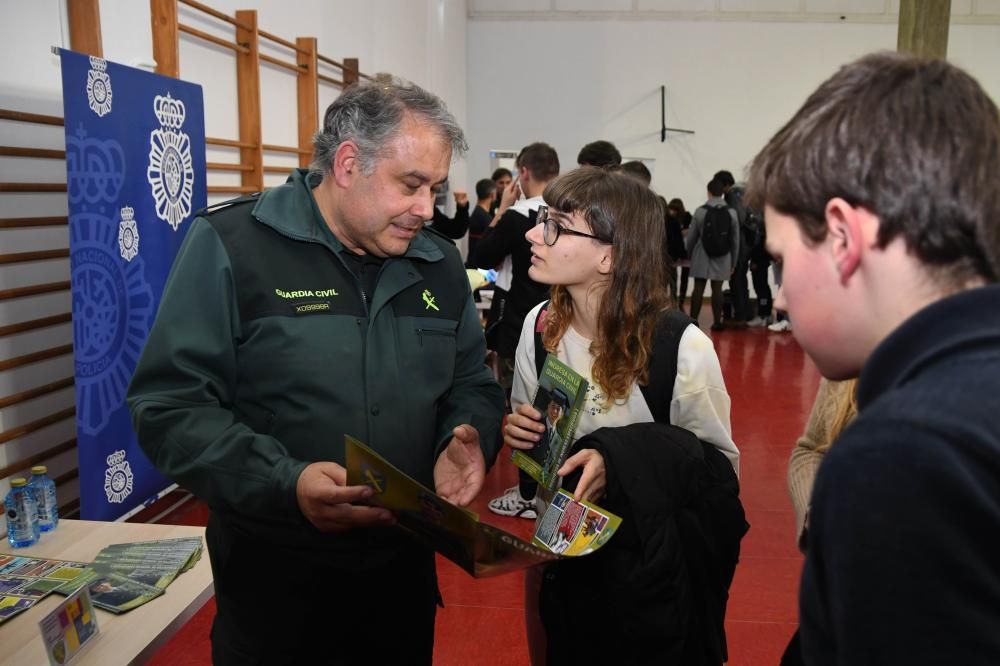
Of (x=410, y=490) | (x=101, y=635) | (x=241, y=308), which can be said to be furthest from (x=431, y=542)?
(x=101, y=635)

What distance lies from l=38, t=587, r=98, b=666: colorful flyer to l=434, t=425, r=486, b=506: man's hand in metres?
0.69

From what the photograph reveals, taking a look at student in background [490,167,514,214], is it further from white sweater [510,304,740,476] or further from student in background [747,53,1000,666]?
student in background [747,53,1000,666]

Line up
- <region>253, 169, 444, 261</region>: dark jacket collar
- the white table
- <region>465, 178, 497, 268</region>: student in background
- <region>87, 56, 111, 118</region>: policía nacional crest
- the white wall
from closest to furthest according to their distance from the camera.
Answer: the white table, <region>253, 169, 444, 261</region>: dark jacket collar, <region>87, 56, 111, 118</region>: policía nacional crest, <region>465, 178, 497, 268</region>: student in background, the white wall

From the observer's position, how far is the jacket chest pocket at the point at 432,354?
1.58m

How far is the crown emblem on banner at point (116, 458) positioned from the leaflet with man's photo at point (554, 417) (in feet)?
6.89

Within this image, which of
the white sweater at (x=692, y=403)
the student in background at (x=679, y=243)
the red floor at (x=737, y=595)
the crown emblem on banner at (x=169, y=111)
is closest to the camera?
the white sweater at (x=692, y=403)

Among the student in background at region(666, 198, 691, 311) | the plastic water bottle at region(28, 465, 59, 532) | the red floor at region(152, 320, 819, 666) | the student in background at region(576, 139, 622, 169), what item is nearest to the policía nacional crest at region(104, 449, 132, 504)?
the red floor at region(152, 320, 819, 666)

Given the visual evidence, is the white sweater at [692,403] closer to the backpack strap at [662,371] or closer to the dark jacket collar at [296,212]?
A: the backpack strap at [662,371]

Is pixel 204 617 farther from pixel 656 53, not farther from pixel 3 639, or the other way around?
pixel 656 53

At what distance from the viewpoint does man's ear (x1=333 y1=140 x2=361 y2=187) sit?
1.55 metres

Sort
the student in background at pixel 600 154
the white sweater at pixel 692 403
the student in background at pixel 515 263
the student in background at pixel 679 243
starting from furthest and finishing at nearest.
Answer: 1. the student in background at pixel 679 243
2. the student in background at pixel 600 154
3. the student in background at pixel 515 263
4. the white sweater at pixel 692 403

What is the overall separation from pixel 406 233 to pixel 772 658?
2079 mm

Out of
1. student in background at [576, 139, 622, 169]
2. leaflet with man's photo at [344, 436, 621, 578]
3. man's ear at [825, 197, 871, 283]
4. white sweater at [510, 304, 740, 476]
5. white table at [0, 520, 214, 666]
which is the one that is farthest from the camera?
student in background at [576, 139, 622, 169]

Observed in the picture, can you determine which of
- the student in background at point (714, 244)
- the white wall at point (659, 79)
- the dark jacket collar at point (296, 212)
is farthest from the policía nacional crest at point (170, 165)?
the white wall at point (659, 79)
